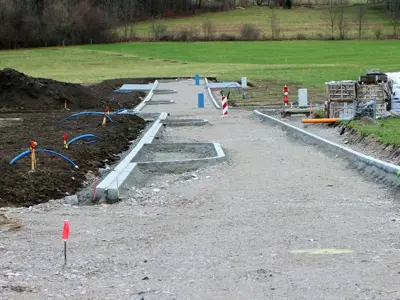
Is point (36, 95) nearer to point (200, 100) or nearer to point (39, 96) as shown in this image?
point (39, 96)

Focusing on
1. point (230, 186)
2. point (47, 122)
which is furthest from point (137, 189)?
point (47, 122)

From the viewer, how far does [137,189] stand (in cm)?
1313

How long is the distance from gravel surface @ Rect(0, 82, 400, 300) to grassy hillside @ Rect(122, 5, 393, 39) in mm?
100368

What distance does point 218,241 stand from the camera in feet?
30.1

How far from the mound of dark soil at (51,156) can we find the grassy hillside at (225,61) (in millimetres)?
18896

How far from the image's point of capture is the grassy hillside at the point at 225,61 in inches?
2201

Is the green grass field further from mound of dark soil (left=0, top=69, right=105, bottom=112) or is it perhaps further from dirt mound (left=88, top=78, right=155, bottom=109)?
mound of dark soil (left=0, top=69, right=105, bottom=112)

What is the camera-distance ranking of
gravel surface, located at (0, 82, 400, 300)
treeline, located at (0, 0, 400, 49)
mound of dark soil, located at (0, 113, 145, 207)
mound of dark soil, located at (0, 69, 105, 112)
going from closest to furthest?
gravel surface, located at (0, 82, 400, 300) < mound of dark soil, located at (0, 113, 145, 207) < mound of dark soil, located at (0, 69, 105, 112) < treeline, located at (0, 0, 400, 49)

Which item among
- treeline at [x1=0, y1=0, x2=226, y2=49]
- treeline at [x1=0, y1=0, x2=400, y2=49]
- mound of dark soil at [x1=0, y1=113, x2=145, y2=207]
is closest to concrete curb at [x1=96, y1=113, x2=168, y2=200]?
mound of dark soil at [x1=0, y1=113, x2=145, y2=207]

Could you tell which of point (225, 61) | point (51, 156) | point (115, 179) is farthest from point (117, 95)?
point (225, 61)

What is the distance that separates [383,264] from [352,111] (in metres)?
17.4

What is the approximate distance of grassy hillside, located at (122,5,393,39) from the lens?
117875 mm

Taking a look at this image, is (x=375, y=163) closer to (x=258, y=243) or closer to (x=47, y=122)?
(x=258, y=243)

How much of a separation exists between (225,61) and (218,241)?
72.8 meters
